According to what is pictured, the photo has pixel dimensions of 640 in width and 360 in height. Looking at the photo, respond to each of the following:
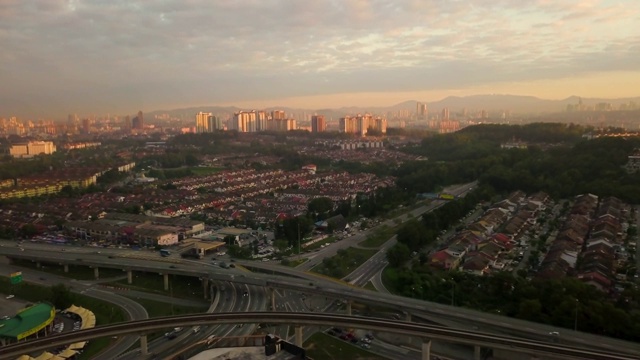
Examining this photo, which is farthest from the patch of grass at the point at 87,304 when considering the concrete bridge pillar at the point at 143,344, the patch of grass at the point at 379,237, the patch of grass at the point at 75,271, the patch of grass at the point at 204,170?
the patch of grass at the point at 204,170

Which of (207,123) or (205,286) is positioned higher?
(207,123)

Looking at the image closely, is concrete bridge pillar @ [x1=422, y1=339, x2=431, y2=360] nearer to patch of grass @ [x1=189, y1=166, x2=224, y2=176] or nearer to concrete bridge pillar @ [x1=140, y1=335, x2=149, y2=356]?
concrete bridge pillar @ [x1=140, y1=335, x2=149, y2=356]

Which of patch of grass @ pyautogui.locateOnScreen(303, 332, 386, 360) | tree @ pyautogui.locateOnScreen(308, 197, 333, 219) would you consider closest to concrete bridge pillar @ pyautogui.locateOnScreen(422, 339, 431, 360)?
patch of grass @ pyautogui.locateOnScreen(303, 332, 386, 360)

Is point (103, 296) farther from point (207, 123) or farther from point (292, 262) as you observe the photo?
point (207, 123)

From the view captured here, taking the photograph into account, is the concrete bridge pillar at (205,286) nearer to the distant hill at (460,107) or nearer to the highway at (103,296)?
the highway at (103,296)

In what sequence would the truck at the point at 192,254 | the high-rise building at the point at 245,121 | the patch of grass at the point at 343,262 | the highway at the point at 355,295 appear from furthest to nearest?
the high-rise building at the point at 245,121
the truck at the point at 192,254
the patch of grass at the point at 343,262
the highway at the point at 355,295

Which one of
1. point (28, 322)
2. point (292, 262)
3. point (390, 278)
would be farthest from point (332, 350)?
point (28, 322)
